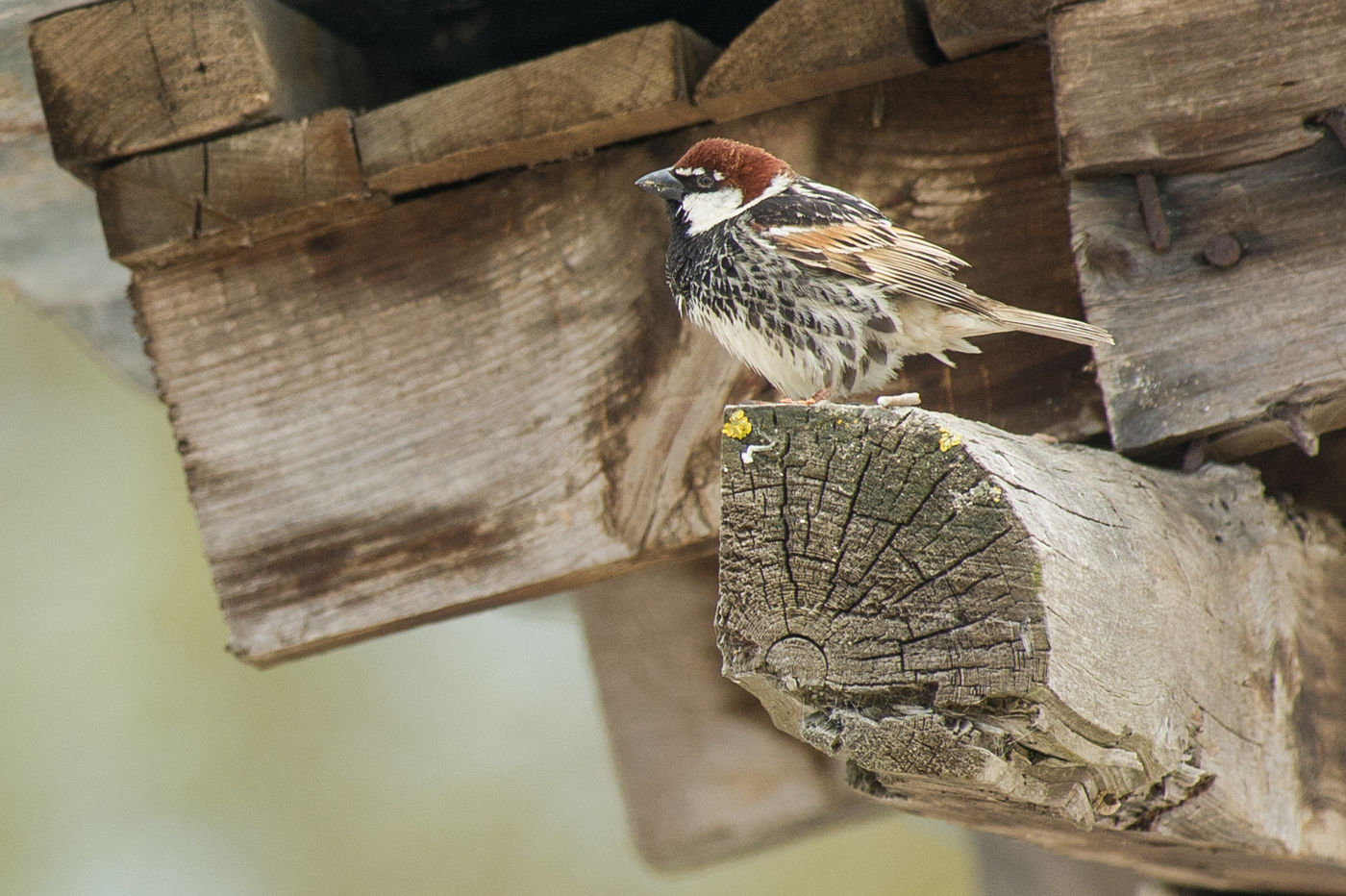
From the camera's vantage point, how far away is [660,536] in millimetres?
2057

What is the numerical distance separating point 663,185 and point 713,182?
0.24 ft

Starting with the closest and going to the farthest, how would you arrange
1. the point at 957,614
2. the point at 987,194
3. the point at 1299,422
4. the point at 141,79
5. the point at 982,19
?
1. the point at 957,614
2. the point at 1299,422
3. the point at 982,19
4. the point at 987,194
5. the point at 141,79

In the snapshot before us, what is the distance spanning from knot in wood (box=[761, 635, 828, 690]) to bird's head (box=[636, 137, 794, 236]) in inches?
34.3

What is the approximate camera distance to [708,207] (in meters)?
2.04

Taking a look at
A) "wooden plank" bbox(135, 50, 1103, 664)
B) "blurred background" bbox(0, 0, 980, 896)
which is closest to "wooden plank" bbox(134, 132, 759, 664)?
"wooden plank" bbox(135, 50, 1103, 664)

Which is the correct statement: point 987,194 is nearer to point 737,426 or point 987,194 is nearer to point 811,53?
point 811,53

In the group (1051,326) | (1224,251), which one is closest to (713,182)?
(1051,326)

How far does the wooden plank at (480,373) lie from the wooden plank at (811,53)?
84 millimetres

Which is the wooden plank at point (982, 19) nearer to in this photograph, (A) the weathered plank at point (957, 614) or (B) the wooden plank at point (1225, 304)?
(B) the wooden plank at point (1225, 304)

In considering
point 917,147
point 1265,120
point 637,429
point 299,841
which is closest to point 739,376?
point 637,429

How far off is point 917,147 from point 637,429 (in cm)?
58

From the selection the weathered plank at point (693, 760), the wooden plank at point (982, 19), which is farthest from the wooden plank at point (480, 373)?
the weathered plank at point (693, 760)

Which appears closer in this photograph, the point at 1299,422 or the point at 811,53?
the point at 1299,422

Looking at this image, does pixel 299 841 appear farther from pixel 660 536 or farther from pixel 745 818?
pixel 660 536
